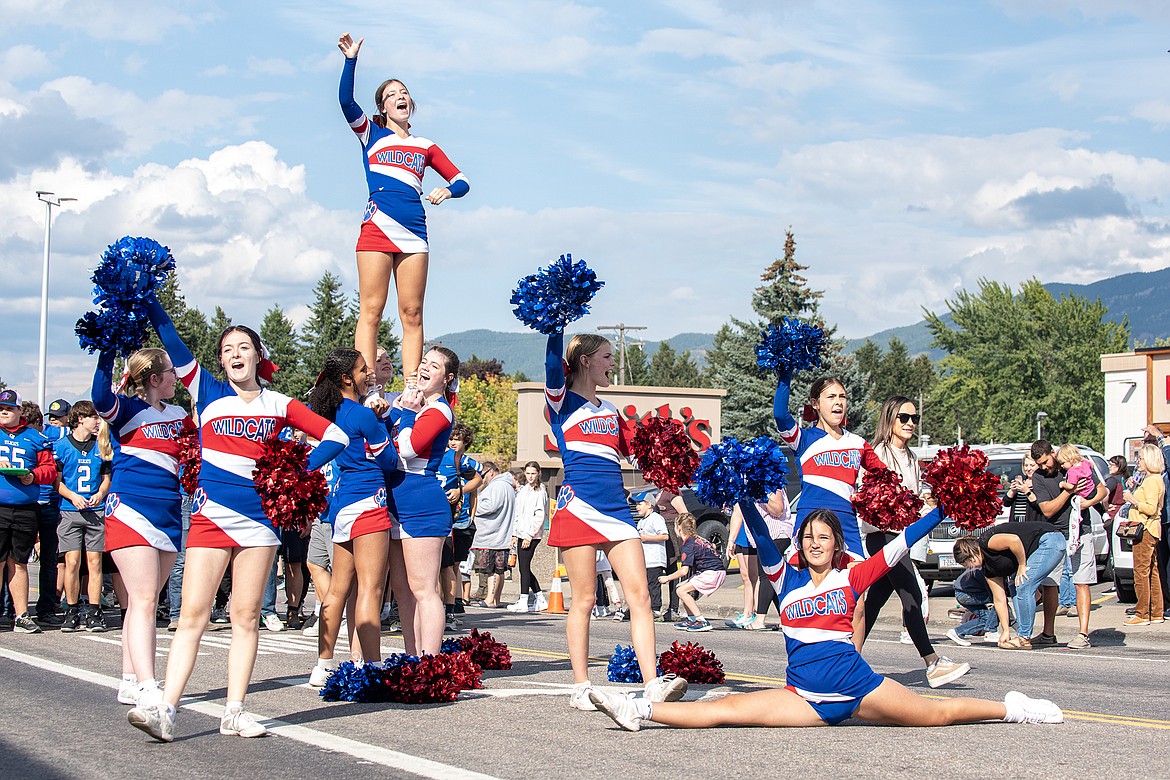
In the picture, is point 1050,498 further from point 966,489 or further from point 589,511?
point 589,511

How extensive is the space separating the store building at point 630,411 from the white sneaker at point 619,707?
47834 millimetres

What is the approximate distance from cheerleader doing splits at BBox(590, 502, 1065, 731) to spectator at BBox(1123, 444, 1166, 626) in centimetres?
806

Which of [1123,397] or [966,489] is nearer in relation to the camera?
[966,489]

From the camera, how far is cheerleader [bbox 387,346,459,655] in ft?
25.7

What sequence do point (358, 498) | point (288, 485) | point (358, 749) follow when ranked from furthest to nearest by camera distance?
point (358, 498) < point (288, 485) < point (358, 749)

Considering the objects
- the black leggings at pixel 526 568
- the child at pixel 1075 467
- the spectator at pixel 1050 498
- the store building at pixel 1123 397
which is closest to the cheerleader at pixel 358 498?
the spectator at pixel 1050 498

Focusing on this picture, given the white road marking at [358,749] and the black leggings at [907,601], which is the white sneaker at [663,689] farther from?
the black leggings at [907,601]

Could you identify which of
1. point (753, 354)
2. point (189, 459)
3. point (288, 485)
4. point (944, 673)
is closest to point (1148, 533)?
point (944, 673)

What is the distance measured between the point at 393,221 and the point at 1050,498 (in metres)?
7.59

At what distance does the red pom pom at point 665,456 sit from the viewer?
7969 millimetres

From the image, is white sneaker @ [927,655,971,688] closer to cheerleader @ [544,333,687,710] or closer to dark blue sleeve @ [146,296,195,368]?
cheerleader @ [544,333,687,710]

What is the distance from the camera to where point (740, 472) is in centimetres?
763

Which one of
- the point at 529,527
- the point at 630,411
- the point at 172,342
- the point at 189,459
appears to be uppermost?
the point at 630,411

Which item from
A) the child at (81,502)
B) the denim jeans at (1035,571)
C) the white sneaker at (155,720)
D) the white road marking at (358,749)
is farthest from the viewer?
the denim jeans at (1035,571)
